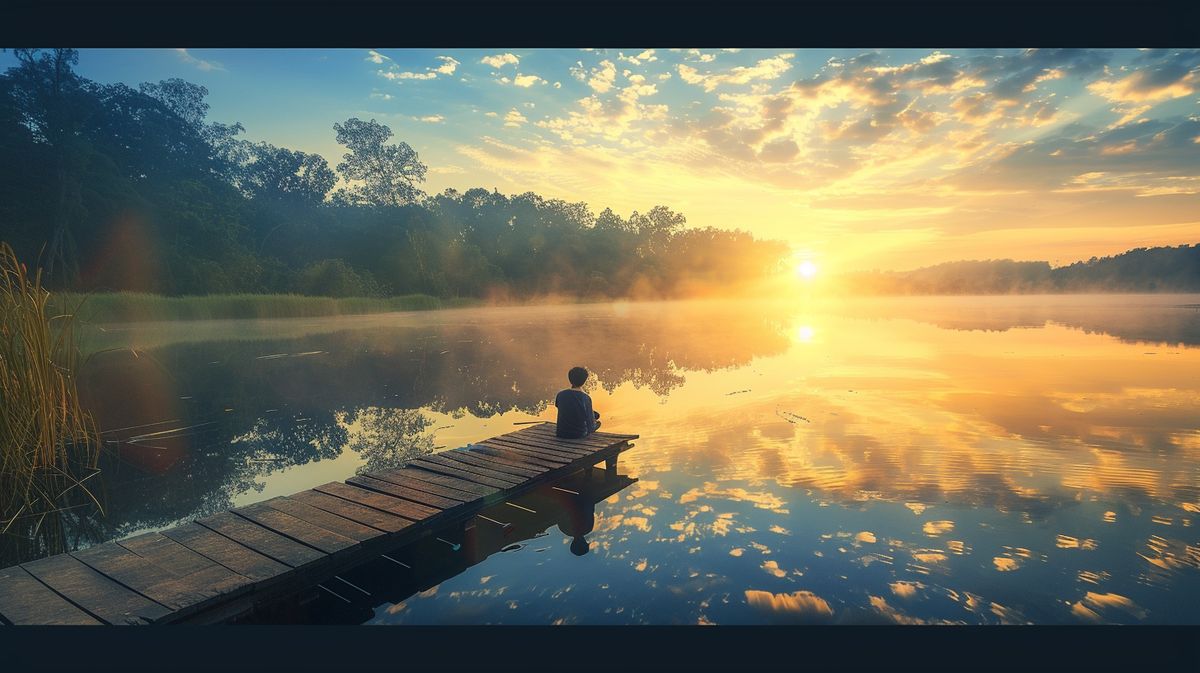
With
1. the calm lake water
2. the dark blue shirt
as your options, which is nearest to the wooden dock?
the calm lake water

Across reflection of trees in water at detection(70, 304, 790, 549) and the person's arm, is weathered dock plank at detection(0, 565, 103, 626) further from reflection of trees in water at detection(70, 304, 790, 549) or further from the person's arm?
the person's arm

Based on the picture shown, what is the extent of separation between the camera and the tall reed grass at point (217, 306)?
26.7 metres

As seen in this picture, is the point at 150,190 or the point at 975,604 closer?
the point at 975,604

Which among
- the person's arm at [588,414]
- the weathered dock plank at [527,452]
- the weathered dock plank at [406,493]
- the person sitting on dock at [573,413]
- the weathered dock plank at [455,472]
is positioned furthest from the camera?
the person's arm at [588,414]

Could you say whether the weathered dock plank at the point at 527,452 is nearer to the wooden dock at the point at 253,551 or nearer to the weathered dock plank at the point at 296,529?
the wooden dock at the point at 253,551

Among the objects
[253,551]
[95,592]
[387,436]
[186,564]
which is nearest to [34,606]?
[95,592]

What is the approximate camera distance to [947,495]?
6613mm

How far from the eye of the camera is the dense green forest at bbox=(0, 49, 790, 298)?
35.1 m

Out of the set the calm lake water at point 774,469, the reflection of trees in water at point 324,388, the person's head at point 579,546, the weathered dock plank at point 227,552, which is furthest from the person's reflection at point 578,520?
the reflection of trees in water at point 324,388

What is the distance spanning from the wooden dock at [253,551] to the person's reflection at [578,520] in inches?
18.7

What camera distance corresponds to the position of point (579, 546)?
5598 mm

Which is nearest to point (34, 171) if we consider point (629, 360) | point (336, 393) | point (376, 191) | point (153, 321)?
point (153, 321)
